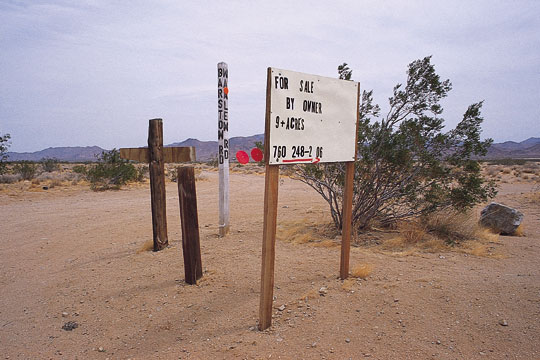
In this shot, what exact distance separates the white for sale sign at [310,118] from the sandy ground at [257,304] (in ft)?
5.16

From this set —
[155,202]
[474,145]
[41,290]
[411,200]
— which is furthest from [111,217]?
[474,145]

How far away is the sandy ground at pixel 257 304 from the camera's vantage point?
3.05 meters

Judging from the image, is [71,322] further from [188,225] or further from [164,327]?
[188,225]

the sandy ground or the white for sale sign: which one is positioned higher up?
the white for sale sign

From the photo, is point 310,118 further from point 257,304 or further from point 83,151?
point 83,151

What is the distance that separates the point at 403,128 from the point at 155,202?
453 cm

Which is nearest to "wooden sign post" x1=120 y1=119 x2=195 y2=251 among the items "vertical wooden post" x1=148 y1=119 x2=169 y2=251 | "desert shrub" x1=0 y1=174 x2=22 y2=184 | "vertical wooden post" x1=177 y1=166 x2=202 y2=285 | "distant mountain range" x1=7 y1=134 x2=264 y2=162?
"vertical wooden post" x1=148 y1=119 x2=169 y2=251

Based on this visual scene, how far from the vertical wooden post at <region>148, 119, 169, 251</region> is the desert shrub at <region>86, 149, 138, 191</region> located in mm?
12664

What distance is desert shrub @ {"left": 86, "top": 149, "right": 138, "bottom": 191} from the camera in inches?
696

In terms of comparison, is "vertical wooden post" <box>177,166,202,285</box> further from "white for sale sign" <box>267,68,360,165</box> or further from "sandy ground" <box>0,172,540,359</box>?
"white for sale sign" <box>267,68,360,165</box>

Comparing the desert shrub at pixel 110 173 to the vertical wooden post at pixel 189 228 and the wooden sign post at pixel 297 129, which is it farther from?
the wooden sign post at pixel 297 129

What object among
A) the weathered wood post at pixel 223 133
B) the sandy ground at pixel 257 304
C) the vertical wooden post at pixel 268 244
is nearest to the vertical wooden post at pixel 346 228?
the sandy ground at pixel 257 304

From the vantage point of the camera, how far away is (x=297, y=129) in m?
3.43

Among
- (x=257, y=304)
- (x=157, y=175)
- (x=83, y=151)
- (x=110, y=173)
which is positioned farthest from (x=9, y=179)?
(x=83, y=151)
